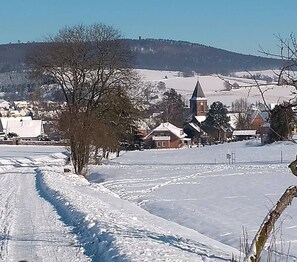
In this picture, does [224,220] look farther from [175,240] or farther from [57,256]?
[57,256]

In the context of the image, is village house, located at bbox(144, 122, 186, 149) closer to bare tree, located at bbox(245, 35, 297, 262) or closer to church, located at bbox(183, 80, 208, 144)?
church, located at bbox(183, 80, 208, 144)

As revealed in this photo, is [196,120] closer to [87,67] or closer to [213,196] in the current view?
[87,67]

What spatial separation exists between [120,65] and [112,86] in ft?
5.91

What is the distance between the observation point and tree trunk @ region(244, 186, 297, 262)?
6.91 m

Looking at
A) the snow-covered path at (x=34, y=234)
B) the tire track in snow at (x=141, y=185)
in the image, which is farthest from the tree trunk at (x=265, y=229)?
the tire track in snow at (x=141, y=185)

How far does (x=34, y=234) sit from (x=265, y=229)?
7.21m

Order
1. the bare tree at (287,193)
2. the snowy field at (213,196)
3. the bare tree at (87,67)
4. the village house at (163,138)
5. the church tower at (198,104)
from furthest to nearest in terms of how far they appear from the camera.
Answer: the church tower at (198,104) → the village house at (163,138) → the bare tree at (87,67) → the snowy field at (213,196) → the bare tree at (287,193)

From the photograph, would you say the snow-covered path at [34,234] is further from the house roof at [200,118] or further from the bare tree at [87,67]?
the house roof at [200,118]

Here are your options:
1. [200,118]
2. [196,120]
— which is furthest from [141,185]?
[200,118]

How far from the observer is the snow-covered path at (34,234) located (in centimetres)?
1101

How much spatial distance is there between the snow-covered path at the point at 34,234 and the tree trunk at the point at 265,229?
419 cm

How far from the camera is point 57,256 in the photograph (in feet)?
35.6

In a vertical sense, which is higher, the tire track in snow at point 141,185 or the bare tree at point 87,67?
the bare tree at point 87,67

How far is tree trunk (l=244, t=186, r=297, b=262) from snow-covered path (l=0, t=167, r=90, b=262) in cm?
419
